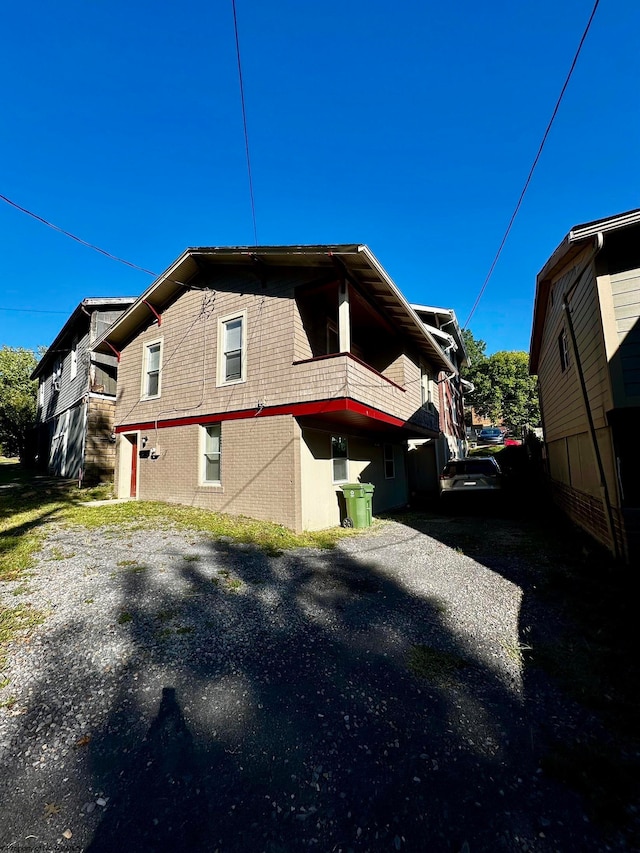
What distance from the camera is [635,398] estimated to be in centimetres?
533

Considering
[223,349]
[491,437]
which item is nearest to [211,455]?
[223,349]

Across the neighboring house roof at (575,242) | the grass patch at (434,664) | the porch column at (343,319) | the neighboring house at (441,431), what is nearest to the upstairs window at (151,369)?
the porch column at (343,319)

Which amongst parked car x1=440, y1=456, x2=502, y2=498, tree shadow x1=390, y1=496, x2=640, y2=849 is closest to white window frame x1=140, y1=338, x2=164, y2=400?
parked car x1=440, y1=456, x2=502, y2=498

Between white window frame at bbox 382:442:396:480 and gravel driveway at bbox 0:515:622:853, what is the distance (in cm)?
815

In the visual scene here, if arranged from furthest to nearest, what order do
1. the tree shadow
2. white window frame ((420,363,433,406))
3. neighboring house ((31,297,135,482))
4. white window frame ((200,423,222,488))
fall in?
1. neighboring house ((31,297,135,482))
2. white window frame ((420,363,433,406))
3. white window frame ((200,423,222,488))
4. the tree shadow

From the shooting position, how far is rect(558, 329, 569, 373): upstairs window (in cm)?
843

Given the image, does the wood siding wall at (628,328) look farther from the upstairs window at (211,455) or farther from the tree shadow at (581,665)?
the upstairs window at (211,455)

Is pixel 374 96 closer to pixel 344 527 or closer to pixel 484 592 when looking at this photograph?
pixel 344 527

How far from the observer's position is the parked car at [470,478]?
442 inches

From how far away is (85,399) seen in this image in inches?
597

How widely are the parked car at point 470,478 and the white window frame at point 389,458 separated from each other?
2126mm

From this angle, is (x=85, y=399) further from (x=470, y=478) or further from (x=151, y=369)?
(x=470, y=478)

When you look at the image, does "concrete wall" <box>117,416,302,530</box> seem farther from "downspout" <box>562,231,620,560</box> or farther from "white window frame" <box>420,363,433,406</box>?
"white window frame" <box>420,363,433,406</box>

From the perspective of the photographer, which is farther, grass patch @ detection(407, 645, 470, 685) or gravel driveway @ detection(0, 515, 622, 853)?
grass patch @ detection(407, 645, 470, 685)
